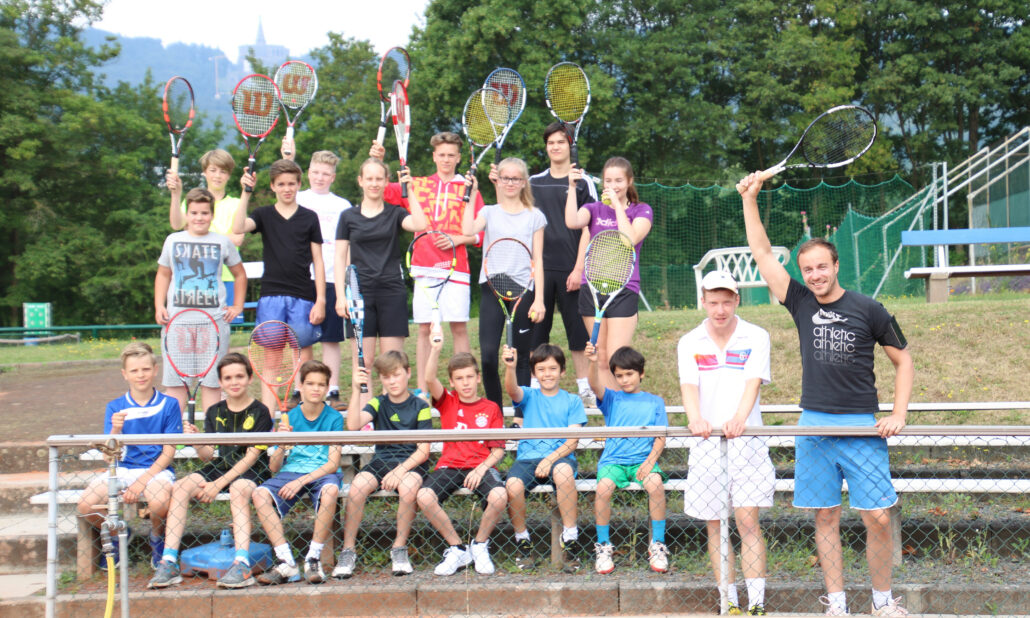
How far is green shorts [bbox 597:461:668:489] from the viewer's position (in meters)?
4.89

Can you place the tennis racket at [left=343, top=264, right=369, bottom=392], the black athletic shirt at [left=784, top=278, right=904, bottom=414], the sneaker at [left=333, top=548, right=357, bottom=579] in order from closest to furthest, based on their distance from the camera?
the black athletic shirt at [left=784, top=278, right=904, bottom=414] → the sneaker at [left=333, top=548, right=357, bottom=579] → the tennis racket at [left=343, top=264, right=369, bottom=392]

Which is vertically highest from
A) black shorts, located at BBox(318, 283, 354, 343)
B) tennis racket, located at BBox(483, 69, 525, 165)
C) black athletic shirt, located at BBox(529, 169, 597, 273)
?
tennis racket, located at BBox(483, 69, 525, 165)

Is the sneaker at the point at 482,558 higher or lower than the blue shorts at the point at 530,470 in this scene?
lower

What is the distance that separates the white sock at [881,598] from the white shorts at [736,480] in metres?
0.65

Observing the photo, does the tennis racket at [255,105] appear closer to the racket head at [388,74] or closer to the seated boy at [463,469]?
the racket head at [388,74]

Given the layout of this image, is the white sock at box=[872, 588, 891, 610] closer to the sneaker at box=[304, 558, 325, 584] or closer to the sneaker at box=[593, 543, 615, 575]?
the sneaker at box=[593, 543, 615, 575]

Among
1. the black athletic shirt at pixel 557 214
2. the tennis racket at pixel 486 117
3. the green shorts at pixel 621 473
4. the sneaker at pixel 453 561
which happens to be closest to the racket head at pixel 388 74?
the tennis racket at pixel 486 117

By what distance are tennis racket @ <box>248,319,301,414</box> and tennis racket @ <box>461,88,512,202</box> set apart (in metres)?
2.02

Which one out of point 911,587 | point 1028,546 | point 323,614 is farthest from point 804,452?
point 323,614

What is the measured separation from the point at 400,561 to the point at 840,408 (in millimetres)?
2597

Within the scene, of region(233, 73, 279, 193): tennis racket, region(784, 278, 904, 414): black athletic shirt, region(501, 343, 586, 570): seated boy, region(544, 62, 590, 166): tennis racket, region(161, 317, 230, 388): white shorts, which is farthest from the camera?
region(233, 73, 279, 193): tennis racket

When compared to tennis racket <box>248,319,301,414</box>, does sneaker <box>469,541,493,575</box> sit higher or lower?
lower

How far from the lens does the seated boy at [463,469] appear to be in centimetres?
489

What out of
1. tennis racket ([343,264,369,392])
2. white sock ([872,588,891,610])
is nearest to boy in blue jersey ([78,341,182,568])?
tennis racket ([343,264,369,392])
